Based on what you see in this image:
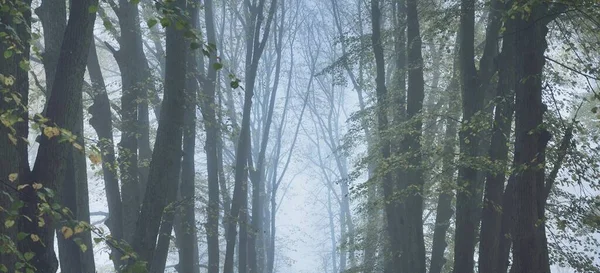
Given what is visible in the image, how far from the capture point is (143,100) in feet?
63.0

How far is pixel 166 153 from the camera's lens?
1475 centimetres

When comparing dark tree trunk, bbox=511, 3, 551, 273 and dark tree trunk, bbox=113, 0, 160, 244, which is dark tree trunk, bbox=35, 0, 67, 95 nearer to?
dark tree trunk, bbox=113, 0, 160, 244

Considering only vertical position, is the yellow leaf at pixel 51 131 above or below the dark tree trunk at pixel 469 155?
below

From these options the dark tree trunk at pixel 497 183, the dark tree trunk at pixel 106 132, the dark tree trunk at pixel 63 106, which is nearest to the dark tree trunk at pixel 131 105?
the dark tree trunk at pixel 106 132

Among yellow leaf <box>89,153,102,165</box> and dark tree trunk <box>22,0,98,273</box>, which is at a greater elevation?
dark tree trunk <box>22,0,98,273</box>

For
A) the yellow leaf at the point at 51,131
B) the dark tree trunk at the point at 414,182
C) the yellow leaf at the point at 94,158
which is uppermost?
the dark tree trunk at the point at 414,182

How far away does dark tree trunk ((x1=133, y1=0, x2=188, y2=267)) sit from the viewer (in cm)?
1427

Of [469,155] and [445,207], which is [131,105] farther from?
[469,155]

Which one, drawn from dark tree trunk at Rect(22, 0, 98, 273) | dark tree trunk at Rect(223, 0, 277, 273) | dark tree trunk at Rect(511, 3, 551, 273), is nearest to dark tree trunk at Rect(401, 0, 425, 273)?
dark tree trunk at Rect(511, 3, 551, 273)

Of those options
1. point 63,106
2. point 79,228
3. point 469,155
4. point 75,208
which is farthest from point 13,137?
point 469,155

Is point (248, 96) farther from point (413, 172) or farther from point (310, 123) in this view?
point (310, 123)

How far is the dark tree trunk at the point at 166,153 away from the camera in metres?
14.3

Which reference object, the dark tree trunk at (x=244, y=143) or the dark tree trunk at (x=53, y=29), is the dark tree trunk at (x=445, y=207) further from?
the dark tree trunk at (x=53, y=29)

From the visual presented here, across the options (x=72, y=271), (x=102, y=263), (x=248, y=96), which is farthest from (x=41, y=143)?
(x=102, y=263)
